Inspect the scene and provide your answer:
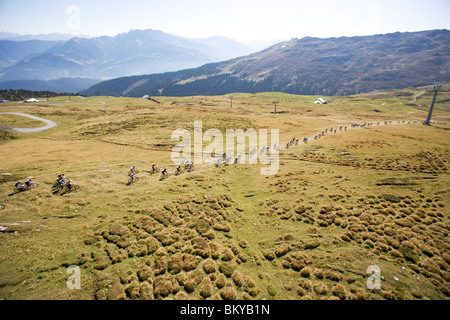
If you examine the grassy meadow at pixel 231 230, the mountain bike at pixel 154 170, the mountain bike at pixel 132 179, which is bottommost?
the grassy meadow at pixel 231 230

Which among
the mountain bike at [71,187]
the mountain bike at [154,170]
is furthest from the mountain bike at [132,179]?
the mountain bike at [71,187]

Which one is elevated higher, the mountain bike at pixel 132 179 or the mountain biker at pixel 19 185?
the mountain biker at pixel 19 185

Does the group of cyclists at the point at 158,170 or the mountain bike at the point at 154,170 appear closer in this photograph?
the group of cyclists at the point at 158,170

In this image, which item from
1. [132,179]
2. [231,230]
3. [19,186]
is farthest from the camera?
[132,179]

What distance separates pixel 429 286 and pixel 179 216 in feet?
81.0

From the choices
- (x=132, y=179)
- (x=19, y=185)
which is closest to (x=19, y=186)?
(x=19, y=185)

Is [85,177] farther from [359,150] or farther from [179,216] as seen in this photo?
[359,150]

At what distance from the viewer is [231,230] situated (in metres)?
→ 24.9

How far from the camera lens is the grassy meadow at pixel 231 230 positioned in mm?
16734

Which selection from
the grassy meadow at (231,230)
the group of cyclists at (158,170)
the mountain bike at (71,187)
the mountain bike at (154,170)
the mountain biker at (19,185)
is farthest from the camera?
the mountain bike at (154,170)

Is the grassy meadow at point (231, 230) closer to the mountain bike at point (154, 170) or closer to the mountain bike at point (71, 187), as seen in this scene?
the mountain bike at point (154, 170)

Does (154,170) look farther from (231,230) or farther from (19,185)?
(231,230)

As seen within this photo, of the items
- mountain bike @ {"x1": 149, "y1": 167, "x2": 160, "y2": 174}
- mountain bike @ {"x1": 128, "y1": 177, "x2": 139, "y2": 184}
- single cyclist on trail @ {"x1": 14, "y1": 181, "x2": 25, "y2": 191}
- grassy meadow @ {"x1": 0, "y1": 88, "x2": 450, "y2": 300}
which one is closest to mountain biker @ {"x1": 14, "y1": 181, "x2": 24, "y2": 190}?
single cyclist on trail @ {"x1": 14, "y1": 181, "x2": 25, "y2": 191}

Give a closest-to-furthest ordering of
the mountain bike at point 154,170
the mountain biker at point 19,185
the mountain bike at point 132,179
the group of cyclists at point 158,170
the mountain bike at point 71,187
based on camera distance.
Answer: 1. the mountain biker at point 19,185
2. the mountain bike at point 71,187
3. the mountain bike at point 132,179
4. the group of cyclists at point 158,170
5. the mountain bike at point 154,170
